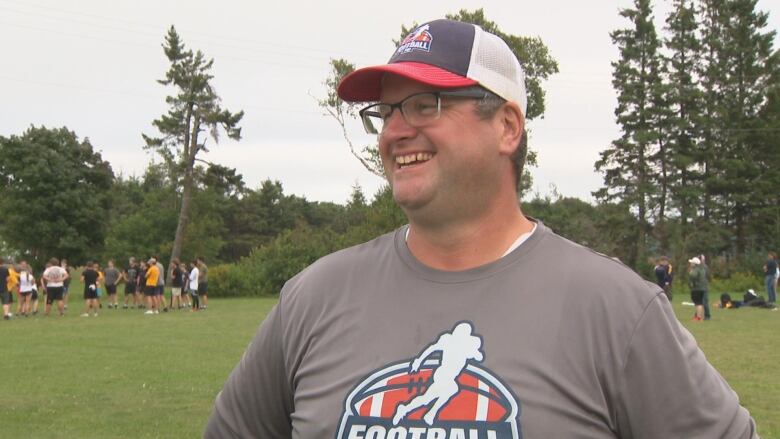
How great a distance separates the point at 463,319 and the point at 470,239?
0.83 ft

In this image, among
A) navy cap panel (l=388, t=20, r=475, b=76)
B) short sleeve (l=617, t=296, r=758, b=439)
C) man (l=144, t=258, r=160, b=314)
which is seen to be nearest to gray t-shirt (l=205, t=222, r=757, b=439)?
short sleeve (l=617, t=296, r=758, b=439)

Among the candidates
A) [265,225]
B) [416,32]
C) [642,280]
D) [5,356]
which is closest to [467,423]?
[642,280]

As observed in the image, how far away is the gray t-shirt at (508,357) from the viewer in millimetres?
2020

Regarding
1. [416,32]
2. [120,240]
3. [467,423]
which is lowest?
[467,423]

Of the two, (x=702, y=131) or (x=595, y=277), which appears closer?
(x=595, y=277)

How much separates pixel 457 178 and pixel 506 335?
0.43m

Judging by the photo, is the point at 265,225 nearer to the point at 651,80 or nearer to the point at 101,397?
the point at 651,80

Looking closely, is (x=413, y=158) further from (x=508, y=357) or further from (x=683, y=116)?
(x=683, y=116)

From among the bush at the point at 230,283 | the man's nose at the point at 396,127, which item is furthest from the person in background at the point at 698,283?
the bush at the point at 230,283

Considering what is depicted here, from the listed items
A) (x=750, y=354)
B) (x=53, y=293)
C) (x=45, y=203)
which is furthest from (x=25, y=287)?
(x=45, y=203)

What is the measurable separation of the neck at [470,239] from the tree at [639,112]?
51.2m

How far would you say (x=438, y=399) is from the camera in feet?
6.81

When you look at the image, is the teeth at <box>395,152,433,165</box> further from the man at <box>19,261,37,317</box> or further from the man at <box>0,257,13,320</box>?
the man at <box>19,261,37,317</box>

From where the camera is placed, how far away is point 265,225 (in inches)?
3529
